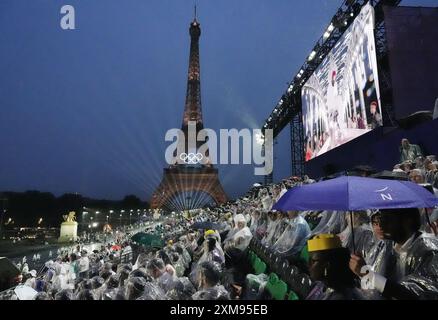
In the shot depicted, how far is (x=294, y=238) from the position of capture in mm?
4461

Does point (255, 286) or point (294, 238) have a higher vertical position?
point (294, 238)

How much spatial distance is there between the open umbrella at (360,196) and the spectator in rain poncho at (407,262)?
113mm

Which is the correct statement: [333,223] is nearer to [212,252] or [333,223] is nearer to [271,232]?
[271,232]

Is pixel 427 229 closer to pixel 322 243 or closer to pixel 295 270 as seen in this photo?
pixel 295 270

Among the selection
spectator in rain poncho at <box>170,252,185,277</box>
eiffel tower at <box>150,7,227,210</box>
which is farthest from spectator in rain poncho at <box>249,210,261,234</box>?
eiffel tower at <box>150,7,227,210</box>

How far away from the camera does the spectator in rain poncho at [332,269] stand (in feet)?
6.16

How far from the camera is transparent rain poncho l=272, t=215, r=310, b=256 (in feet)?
14.3

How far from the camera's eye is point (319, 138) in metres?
14.7

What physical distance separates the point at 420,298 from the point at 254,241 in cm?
401

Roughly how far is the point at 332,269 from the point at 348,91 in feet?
35.7

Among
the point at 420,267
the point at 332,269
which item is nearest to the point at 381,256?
the point at 420,267

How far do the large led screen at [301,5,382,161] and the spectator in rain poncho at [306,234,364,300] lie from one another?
29.9 feet

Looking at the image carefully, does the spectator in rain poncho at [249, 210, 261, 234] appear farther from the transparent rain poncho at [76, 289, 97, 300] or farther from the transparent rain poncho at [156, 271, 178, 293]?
the transparent rain poncho at [76, 289, 97, 300]

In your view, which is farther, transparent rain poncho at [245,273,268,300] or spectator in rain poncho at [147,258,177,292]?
spectator in rain poncho at [147,258,177,292]
